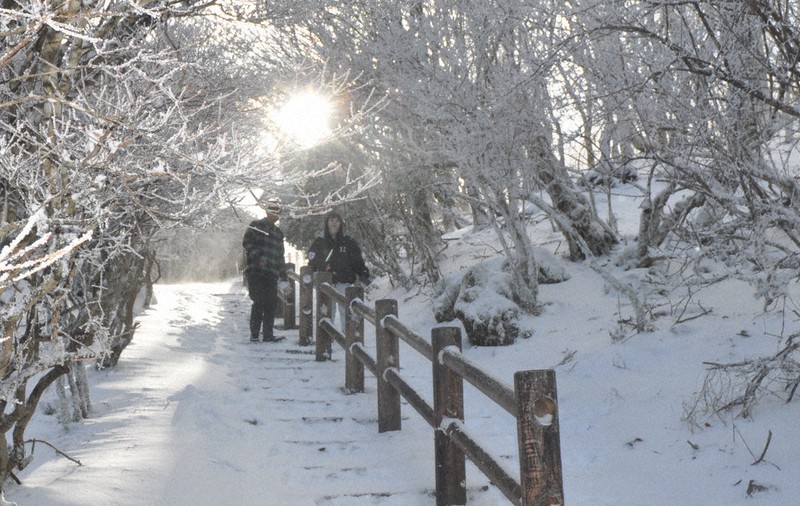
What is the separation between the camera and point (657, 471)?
188 inches

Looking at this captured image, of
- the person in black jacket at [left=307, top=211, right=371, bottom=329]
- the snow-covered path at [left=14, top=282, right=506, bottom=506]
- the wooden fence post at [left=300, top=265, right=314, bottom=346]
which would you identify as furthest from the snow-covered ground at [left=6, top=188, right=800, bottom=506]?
the person in black jacket at [left=307, top=211, right=371, bottom=329]

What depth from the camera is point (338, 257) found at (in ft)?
30.4

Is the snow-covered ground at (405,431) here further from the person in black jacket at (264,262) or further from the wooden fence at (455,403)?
the person in black jacket at (264,262)

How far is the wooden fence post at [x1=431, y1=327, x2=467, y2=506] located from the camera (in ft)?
Result: 13.9

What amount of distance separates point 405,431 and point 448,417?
60.1 inches

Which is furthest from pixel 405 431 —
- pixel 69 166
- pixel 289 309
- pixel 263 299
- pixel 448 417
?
pixel 289 309

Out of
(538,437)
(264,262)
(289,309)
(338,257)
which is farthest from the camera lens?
(289,309)

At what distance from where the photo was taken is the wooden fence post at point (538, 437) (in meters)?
3.06

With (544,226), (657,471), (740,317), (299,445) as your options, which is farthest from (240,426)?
(544,226)

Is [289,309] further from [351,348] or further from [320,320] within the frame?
[351,348]

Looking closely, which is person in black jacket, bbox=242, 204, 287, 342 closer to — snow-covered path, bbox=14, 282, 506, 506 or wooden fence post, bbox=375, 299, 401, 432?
snow-covered path, bbox=14, 282, 506, 506

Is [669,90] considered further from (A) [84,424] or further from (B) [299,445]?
(A) [84,424]

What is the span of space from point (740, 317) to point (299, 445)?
13.7 ft

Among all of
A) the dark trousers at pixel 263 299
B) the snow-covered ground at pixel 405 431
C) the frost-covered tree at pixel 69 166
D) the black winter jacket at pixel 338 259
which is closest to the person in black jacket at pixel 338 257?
the black winter jacket at pixel 338 259
